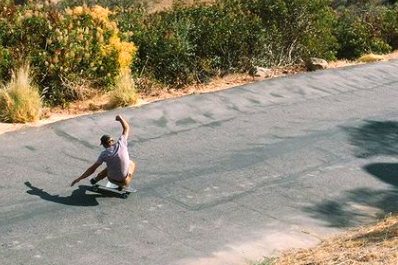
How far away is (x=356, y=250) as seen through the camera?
25.5 feet

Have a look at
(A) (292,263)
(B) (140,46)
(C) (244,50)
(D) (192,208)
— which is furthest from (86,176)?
(C) (244,50)

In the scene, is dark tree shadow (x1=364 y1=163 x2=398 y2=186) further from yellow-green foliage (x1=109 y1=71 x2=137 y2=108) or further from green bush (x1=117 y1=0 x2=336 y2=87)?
green bush (x1=117 y1=0 x2=336 y2=87)

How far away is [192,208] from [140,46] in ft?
21.5

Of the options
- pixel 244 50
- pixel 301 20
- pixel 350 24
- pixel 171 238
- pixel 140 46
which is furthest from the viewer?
pixel 350 24

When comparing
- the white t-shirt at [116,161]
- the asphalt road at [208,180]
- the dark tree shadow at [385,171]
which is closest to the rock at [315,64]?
the asphalt road at [208,180]

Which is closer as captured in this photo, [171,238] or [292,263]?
[292,263]

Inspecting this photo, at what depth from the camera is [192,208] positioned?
981 centimetres

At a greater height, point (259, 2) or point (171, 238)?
point (259, 2)

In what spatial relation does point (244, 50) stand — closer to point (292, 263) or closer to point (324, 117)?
point (324, 117)

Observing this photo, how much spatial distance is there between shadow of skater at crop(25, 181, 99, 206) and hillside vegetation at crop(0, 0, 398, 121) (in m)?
3.98

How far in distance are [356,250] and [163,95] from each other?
26.5ft

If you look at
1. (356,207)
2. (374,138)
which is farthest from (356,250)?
(374,138)

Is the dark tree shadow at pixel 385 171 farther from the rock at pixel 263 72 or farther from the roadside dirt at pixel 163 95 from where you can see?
the rock at pixel 263 72

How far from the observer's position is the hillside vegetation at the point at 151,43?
1358cm
